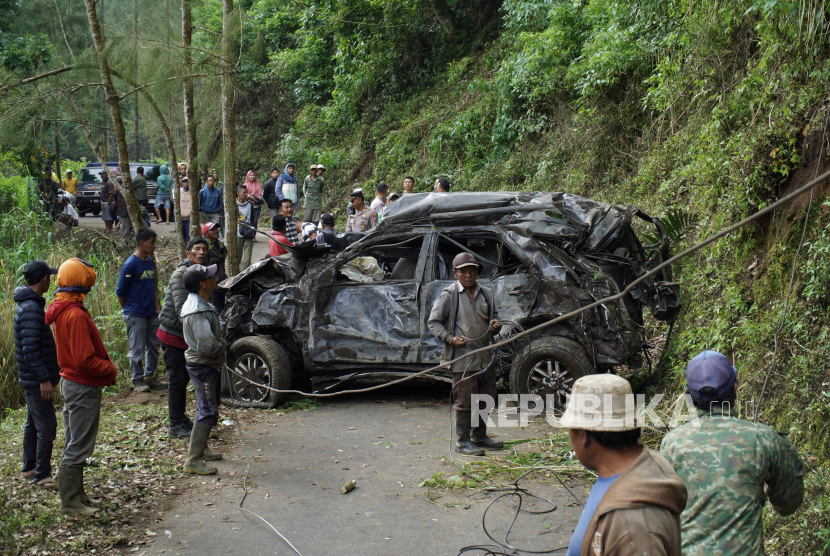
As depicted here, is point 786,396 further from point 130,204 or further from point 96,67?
point 96,67

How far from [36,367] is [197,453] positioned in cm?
148

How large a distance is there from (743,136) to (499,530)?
477 cm

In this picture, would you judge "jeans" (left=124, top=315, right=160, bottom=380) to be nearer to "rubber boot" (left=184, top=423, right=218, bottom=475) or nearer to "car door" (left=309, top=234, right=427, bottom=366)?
"car door" (left=309, top=234, right=427, bottom=366)

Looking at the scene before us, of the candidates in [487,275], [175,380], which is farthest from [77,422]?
[487,275]

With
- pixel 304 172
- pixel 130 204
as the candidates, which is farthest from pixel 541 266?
pixel 304 172

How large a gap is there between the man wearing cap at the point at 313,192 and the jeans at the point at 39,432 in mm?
10440

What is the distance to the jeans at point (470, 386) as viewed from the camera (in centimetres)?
639

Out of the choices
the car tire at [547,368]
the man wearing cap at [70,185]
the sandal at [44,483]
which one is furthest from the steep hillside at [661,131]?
the man wearing cap at [70,185]

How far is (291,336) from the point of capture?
833 centimetres

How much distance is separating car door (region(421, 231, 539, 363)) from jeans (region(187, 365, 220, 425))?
231cm

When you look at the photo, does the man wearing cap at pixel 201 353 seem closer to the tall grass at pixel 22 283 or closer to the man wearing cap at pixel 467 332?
the man wearing cap at pixel 467 332

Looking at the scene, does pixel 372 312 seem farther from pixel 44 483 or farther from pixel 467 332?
pixel 44 483

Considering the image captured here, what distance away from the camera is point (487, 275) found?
7.58 m

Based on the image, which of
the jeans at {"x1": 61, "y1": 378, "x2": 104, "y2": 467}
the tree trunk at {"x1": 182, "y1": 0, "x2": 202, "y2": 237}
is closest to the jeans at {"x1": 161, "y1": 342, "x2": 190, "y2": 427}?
the jeans at {"x1": 61, "y1": 378, "x2": 104, "y2": 467}
